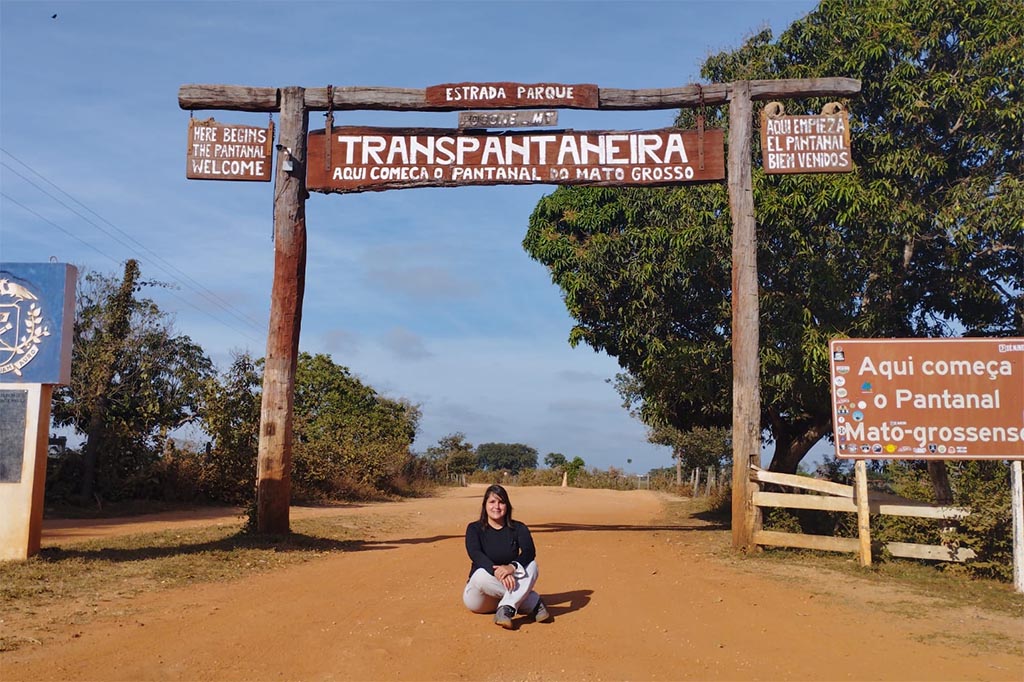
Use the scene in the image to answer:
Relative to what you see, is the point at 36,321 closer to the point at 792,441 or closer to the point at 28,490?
the point at 28,490

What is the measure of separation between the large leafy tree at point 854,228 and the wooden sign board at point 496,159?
3314mm

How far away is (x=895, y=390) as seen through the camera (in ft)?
35.0

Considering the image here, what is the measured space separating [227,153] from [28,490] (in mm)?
5627

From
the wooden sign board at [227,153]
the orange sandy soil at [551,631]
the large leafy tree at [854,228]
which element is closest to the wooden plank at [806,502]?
the orange sandy soil at [551,631]

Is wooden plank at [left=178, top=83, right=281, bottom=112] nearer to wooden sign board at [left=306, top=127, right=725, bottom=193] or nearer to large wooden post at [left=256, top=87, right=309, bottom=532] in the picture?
large wooden post at [left=256, top=87, right=309, bottom=532]

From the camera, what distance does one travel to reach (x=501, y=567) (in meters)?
7.52

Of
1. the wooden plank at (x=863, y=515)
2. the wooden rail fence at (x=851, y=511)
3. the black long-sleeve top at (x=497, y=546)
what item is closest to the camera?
the black long-sleeve top at (x=497, y=546)

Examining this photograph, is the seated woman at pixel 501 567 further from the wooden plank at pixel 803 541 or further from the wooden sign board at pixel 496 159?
the wooden sign board at pixel 496 159

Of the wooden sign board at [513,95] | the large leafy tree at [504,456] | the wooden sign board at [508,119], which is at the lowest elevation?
the large leafy tree at [504,456]

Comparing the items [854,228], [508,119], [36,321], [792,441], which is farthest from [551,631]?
[792,441]

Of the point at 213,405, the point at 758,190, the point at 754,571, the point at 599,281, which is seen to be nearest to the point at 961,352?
the point at 754,571

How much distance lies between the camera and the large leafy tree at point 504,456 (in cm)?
9571

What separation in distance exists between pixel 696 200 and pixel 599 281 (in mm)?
2549

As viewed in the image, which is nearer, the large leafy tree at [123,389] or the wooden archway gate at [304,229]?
the wooden archway gate at [304,229]
